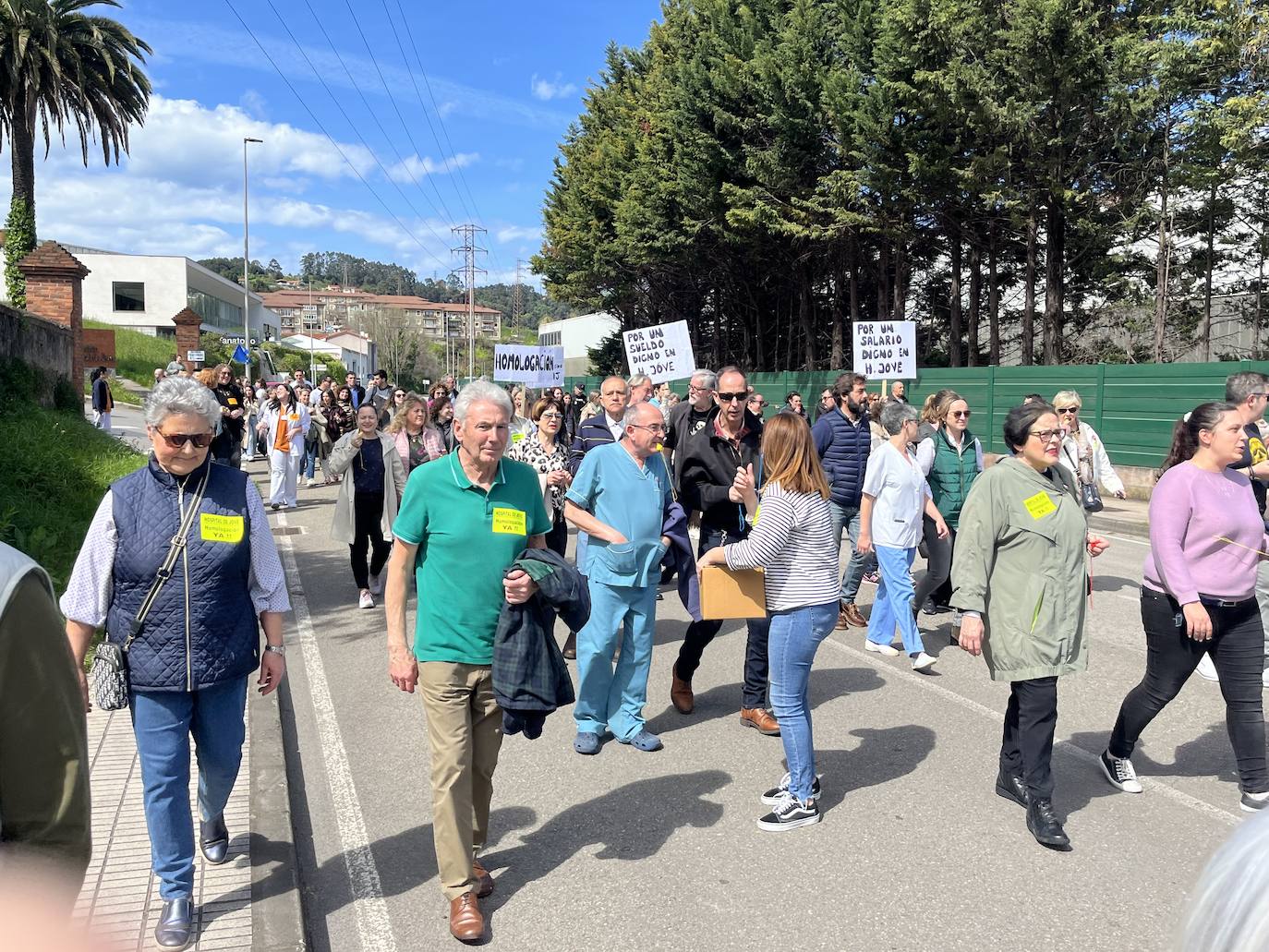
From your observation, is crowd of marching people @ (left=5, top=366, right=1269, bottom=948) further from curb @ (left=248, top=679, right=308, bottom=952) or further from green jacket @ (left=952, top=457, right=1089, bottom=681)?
curb @ (left=248, top=679, right=308, bottom=952)

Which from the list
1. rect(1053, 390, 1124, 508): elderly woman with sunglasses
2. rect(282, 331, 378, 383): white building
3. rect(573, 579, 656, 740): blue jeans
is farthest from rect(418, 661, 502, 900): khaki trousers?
rect(282, 331, 378, 383): white building

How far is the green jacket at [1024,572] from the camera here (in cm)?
475

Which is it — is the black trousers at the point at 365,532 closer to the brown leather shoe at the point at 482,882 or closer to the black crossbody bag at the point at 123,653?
the brown leather shoe at the point at 482,882

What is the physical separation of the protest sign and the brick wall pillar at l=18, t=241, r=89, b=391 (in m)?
8.63

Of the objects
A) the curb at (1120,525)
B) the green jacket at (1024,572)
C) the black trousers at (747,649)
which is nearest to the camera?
the green jacket at (1024,572)

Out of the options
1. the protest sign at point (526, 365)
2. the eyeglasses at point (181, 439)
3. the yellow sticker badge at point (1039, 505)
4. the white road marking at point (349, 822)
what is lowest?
the white road marking at point (349, 822)

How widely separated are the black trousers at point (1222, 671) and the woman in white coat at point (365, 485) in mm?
6020

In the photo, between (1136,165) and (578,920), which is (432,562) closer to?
(578,920)

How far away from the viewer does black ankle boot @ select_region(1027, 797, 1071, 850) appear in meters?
Result: 4.52

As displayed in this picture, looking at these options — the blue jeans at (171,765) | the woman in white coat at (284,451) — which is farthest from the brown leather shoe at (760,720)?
the woman in white coat at (284,451)

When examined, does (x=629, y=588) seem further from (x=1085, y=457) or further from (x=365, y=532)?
(x=1085, y=457)

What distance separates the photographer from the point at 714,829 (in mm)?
4816

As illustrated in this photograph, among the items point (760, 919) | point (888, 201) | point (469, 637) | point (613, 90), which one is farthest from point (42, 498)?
point (613, 90)

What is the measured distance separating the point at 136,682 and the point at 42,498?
8.70 metres
